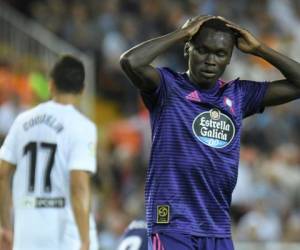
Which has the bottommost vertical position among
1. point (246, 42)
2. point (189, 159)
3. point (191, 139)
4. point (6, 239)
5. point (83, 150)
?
point (6, 239)

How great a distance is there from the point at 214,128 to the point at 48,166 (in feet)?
5.70

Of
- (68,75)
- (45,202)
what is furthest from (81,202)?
(68,75)

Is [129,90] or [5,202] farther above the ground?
[129,90]

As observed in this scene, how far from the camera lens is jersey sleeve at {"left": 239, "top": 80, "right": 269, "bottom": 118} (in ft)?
20.0

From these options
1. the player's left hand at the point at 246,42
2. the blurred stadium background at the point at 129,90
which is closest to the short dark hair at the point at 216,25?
the player's left hand at the point at 246,42

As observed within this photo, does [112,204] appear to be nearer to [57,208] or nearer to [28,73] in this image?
[28,73]

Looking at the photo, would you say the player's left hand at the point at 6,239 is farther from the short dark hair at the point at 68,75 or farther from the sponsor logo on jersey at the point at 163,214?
the sponsor logo on jersey at the point at 163,214

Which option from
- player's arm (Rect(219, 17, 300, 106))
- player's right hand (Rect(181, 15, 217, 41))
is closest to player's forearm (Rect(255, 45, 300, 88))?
player's arm (Rect(219, 17, 300, 106))

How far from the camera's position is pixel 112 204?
12.9 meters

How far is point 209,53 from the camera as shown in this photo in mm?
5793

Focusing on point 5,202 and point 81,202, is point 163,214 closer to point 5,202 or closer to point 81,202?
point 81,202

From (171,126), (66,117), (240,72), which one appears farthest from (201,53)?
(240,72)

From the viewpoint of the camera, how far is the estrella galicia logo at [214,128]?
19.1 feet

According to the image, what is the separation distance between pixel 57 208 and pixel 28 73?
250 inches
